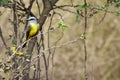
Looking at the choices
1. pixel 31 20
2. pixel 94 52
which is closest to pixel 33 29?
pixel 31 20

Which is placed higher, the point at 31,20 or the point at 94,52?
the point at 31,20

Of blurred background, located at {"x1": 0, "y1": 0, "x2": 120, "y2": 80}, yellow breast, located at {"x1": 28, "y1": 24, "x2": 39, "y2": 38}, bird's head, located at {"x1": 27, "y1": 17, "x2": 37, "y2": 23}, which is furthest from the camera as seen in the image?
blurred background, located at {"x1": 0, "y1": 0, "x2": 120, "y2": 80}

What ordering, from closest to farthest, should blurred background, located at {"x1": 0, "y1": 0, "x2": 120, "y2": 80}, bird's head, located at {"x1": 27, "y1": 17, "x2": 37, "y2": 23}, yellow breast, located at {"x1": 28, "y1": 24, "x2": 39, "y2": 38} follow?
1. bird's head, located at {"x1": 27, "y1": 17, "x2": 37, "y2": 23}
2. yellow breast, located at {"x1": 28, "y1": 24, "x2": 39, "y2": 38}
3. blurred background, located at {"x1": 0, "y1": 0, "x2": 120, "y2": 80}

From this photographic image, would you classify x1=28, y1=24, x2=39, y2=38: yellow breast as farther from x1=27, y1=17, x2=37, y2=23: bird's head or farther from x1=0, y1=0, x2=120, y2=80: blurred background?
x1=0, y1=0, x2=120, y2=80: blurred background

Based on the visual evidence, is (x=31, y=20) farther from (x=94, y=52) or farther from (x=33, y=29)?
(x=94, y=52)

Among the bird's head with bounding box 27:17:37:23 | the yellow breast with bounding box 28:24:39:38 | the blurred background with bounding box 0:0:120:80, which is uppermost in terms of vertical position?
the bird's head with bounding box 27:17:37:23

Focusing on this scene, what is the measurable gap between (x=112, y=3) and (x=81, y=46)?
11.3 feet

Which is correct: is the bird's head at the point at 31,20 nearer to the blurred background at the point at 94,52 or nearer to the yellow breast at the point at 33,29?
the yellow breast at the point at 33,29

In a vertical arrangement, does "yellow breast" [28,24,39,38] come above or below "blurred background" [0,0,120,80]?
above

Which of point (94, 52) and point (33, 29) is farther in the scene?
point (94, 52)

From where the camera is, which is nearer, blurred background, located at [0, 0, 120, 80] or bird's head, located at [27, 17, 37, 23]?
bird's head, located at [27, 17, 37, 23]

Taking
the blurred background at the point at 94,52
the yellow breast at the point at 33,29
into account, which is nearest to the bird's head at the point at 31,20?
the yellow breast at the point at 33,29

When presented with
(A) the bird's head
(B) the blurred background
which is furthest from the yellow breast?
(B) the blurred background

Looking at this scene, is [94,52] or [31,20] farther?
[94,52]
